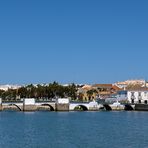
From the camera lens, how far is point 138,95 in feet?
439

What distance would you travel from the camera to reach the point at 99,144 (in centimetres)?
4153

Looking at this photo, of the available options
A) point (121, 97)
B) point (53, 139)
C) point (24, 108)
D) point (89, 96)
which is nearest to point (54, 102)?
point (24, 108)

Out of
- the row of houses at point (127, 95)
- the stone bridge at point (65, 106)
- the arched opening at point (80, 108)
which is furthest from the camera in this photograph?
the row of houses at point (127, 95)

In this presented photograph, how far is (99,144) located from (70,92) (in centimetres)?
9489

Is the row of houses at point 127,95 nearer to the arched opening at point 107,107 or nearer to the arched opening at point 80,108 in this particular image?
the arched opening at point 107,107

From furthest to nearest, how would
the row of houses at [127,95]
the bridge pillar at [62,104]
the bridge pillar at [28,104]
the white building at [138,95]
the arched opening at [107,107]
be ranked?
the row of houses at [127,95]
the white building at [138,95]
the arched opening at [107,107]
the bridge pillar at [62,104]
the bridge pillar at [28,104]

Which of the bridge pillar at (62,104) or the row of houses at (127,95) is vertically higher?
the row of houses at (127,95)

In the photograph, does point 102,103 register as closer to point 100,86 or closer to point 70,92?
point 70,92

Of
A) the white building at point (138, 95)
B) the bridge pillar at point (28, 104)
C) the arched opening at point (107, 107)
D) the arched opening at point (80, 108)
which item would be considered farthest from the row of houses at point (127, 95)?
the bridge pillar at point (28, 104)

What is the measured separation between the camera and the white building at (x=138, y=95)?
→ 134m

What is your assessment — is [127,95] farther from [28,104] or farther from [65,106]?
[28,104]

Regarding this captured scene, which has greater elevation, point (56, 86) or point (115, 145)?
point (56, 86)

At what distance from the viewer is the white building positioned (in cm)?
13350

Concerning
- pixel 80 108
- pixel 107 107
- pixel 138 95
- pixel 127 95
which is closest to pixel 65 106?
pixel 80 108
